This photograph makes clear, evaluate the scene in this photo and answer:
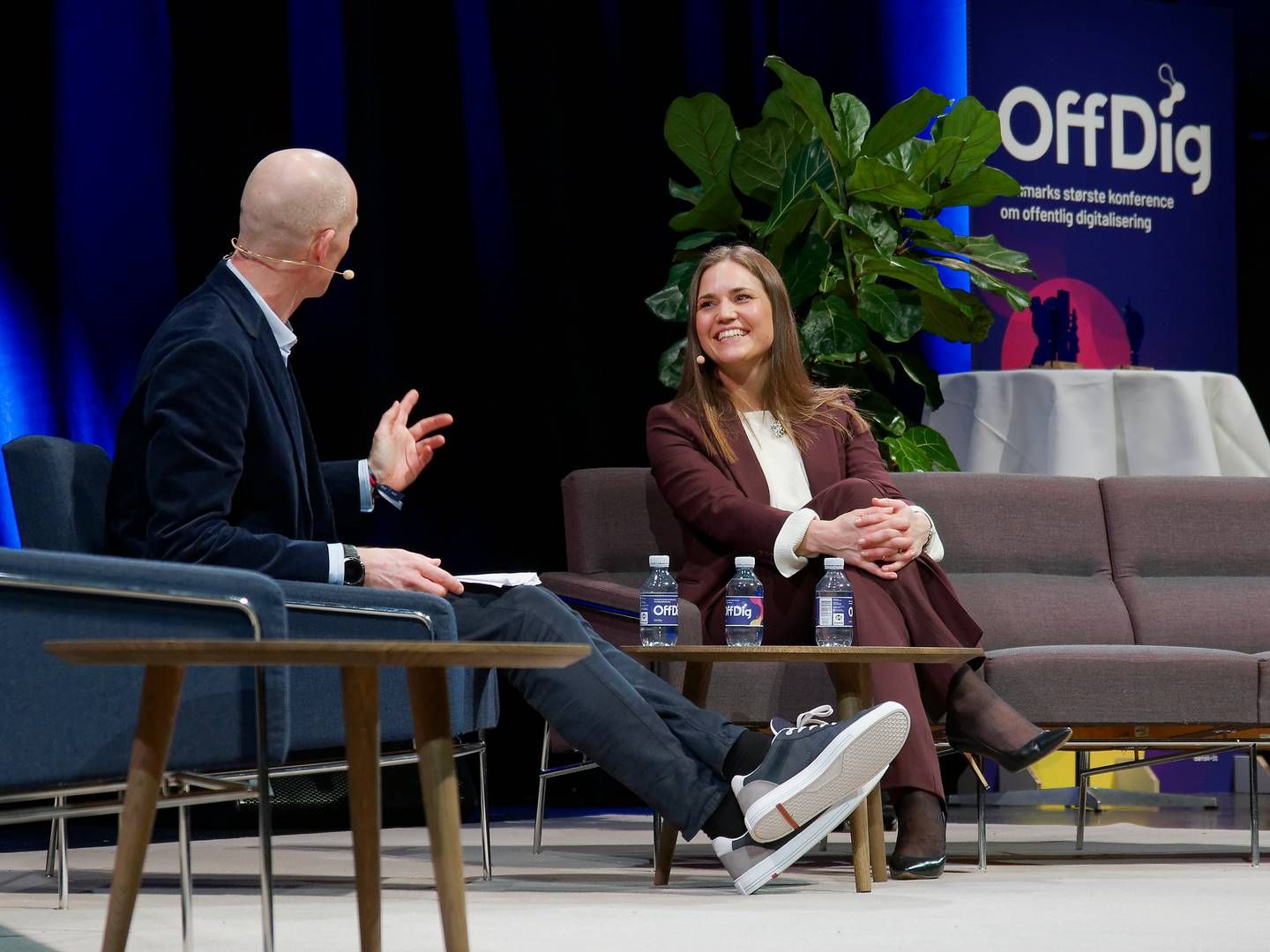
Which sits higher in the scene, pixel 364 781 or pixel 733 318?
pixel 733 318

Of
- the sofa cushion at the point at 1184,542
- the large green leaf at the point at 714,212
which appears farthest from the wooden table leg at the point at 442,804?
the large green leaf at the point at 714,212

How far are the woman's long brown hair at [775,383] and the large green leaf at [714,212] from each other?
916 millimetres

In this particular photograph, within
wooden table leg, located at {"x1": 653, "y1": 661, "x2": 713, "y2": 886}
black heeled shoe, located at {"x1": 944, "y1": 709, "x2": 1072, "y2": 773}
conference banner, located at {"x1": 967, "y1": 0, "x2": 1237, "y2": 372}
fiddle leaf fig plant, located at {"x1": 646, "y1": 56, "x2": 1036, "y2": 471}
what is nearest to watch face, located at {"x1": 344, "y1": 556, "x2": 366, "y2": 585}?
wooden table leg, located at {"x1": 653, "y1": 661, "x2": 713, "y2": 886}

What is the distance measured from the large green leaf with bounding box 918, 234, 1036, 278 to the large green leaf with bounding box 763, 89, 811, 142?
472 millimetres

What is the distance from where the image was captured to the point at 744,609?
3074mm

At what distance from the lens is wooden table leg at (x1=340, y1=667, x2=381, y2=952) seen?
5.56 ft

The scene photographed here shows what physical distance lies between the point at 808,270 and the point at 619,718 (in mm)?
2144

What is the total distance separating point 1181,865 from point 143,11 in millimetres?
3365

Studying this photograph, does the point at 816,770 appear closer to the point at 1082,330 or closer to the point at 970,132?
the point at 970,132

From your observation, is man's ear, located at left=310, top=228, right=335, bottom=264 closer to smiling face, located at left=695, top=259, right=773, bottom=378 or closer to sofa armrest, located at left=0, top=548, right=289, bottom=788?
sofa armrest, located at left=0, top=548, right=289, bottom=788

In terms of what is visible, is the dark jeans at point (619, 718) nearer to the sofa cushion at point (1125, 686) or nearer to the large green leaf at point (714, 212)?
the sofa cushion at point (1125, 686)

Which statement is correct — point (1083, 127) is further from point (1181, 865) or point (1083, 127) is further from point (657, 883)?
point (657, 883)

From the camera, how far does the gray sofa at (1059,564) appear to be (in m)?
3.40

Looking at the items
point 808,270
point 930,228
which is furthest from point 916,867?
point 930,228
